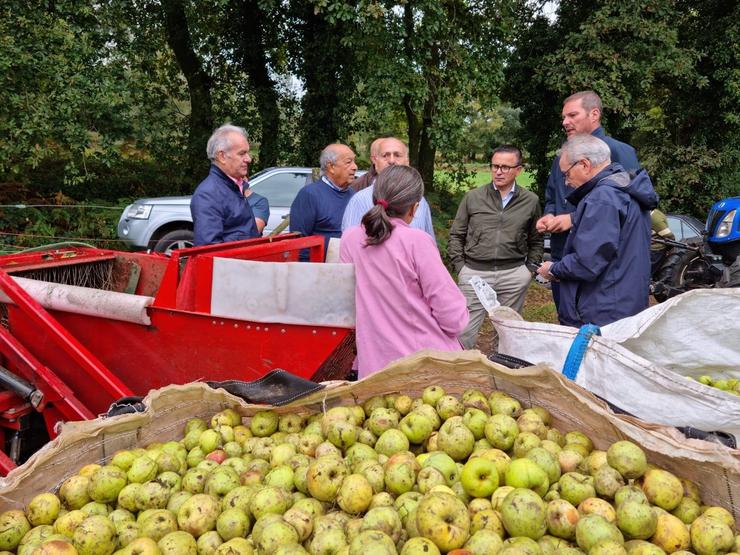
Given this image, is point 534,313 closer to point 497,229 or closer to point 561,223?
point 497,229

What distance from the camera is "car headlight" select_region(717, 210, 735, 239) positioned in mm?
6750

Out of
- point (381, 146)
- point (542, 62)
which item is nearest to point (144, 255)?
point (381, 146)

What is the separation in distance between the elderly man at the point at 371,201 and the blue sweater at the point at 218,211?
0.77 m

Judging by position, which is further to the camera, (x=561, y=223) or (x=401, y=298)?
(x=561, y=223)

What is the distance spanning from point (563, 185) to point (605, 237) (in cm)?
130

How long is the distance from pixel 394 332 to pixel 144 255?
93.4 inches

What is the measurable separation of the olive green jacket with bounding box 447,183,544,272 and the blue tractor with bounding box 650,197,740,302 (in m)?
2.78

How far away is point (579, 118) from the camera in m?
4.45

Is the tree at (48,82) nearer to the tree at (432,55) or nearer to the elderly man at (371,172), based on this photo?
the tree at (432,55)

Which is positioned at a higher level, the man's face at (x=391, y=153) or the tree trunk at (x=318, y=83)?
the tree trunk at (x=318, y=83)

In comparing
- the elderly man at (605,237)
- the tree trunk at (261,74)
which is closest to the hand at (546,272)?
the elderly man at (605,237)

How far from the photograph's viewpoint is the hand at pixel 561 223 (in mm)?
4074

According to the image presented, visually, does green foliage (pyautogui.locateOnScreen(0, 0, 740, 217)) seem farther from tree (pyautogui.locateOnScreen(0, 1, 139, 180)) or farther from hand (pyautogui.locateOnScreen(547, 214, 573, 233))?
hand (pyautogui.locateOnScreen(547, 214, 573, 233))

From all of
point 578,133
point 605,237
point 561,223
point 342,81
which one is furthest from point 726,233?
point 342,81
